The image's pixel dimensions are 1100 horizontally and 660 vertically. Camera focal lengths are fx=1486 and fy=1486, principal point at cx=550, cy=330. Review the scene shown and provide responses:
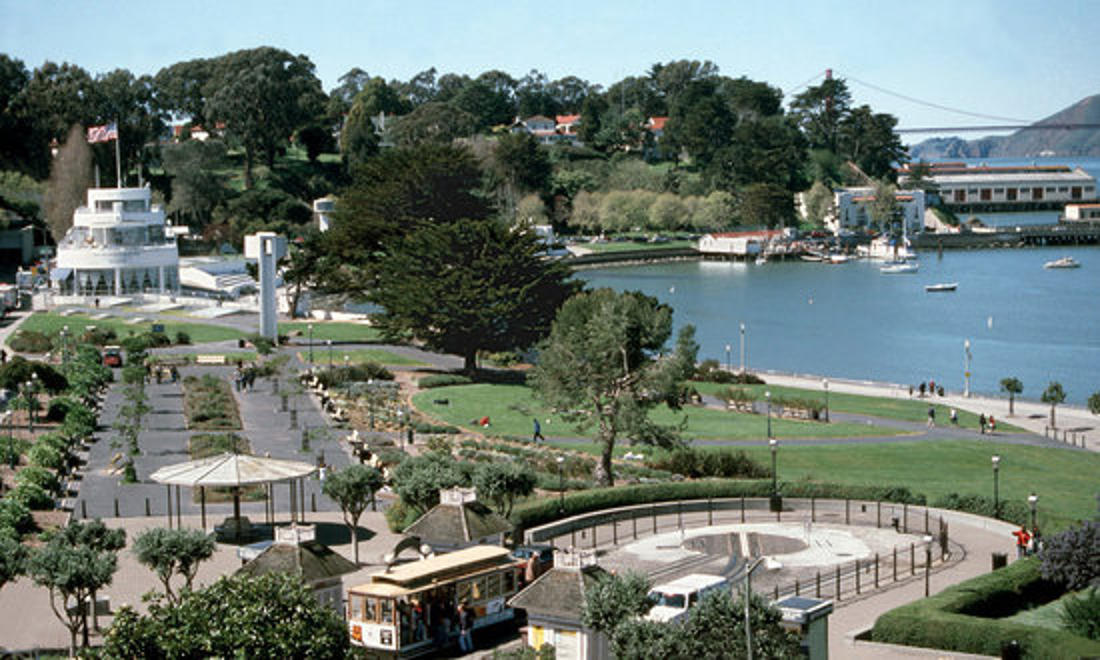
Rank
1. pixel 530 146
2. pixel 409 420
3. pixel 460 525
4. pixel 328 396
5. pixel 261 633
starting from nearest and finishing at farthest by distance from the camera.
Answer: pixel 261 633
pixel 460 525
pixel 409 420
pixel 328 396
pixel 530 146

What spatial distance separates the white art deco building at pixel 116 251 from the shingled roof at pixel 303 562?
70230 mm

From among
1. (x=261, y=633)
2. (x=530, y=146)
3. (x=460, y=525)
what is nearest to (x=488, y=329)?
(x=460, y=525)

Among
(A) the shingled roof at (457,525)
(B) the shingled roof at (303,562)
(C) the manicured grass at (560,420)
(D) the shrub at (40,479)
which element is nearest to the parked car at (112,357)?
(C) the manicured grass at (560,420)

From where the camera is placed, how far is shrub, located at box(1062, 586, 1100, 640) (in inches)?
1113

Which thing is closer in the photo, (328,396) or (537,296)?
(328,396)

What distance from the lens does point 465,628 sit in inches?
1124

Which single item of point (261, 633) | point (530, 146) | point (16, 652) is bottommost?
point (16, 652)

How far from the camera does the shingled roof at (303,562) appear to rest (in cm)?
2958

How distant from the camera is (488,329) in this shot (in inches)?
3027

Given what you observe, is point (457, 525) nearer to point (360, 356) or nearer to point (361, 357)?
point (361, 357)

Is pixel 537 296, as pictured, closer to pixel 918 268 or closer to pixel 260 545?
pixel 260 545

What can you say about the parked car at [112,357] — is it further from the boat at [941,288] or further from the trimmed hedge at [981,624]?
the boat at [941,288]

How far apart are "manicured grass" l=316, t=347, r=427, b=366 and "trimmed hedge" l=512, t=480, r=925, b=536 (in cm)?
3573

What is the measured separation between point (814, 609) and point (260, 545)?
1299 cm
